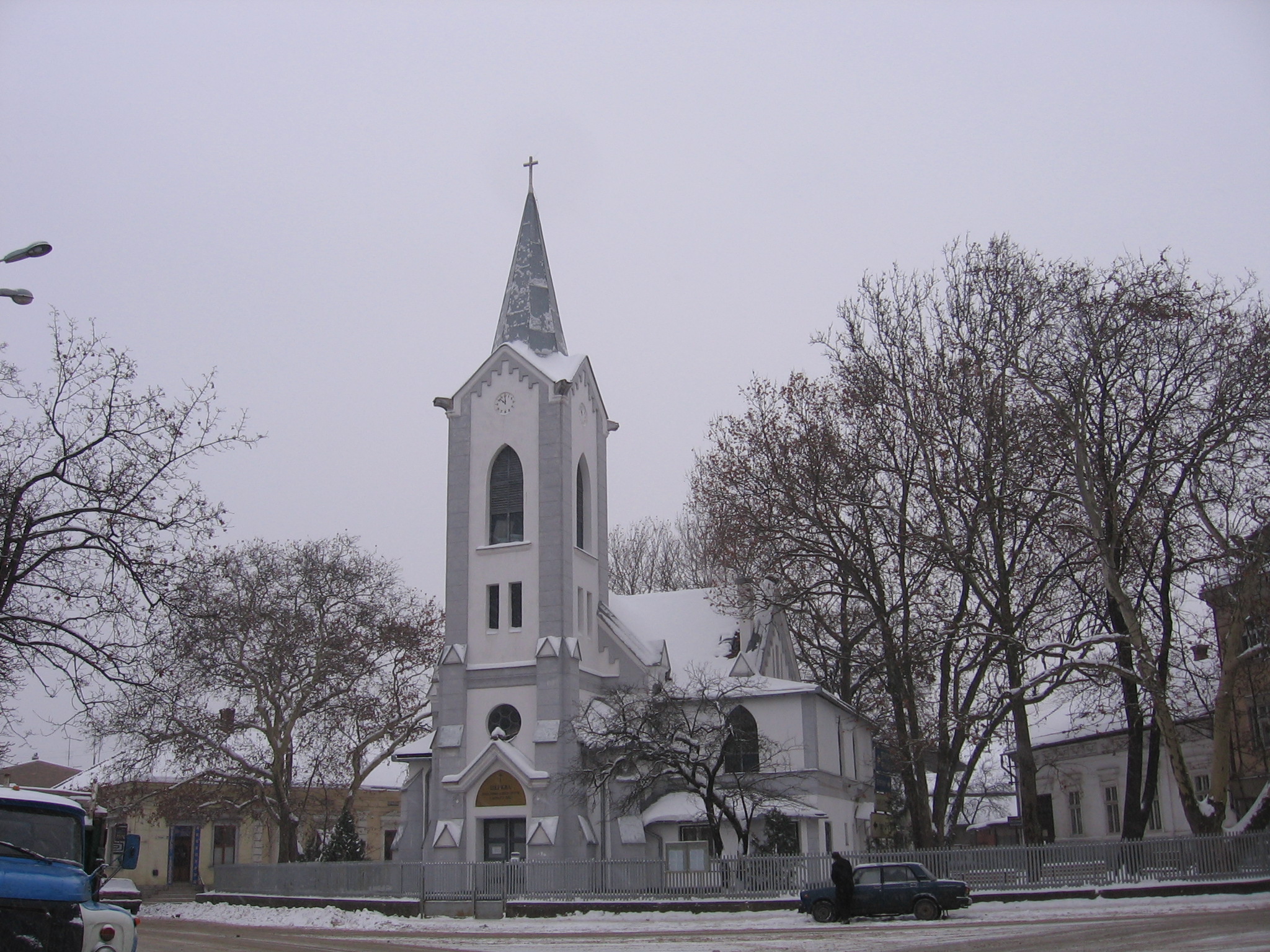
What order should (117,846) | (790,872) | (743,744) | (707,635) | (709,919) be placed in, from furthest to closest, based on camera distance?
1. (707,635)
2. (743,744)
3. (790,872)
4. (709,919)
5. (117,846)

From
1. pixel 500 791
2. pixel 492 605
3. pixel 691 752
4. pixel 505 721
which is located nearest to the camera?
pixel 691 752

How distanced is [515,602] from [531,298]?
11.7 meters

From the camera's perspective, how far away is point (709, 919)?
91.5 feet

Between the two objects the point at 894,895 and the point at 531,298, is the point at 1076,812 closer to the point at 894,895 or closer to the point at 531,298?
the point at 894,895

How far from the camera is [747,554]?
3731 cm

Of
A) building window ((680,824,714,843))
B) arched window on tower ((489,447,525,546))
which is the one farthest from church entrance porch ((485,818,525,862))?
arched window on tower ((489,447,525,546))

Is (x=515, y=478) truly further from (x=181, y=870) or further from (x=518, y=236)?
(x=181, y=870)

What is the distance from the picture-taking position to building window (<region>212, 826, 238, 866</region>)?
56781 millimetres

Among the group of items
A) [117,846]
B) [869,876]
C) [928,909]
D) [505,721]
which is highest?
[505,721]

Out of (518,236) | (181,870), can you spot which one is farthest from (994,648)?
(181,870)

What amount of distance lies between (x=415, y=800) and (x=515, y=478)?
11239 mm

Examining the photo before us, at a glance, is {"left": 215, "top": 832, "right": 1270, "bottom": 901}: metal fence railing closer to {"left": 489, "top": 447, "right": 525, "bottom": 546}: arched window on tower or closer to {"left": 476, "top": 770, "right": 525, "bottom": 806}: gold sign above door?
{"left": 476, "top": 770, "right": 525, "bottom": 806}: gold sign above door

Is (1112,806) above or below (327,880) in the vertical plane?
above

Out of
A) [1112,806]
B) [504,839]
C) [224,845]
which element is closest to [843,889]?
[504,839]
